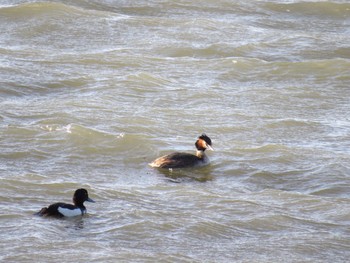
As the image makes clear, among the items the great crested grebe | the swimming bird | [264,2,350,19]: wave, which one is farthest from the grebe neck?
[264,2,350,19]: wave

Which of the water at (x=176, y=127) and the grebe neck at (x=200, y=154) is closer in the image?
the water at (x=176, y=127)

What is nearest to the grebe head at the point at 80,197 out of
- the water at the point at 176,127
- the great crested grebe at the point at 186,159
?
the water at the point at 176,127

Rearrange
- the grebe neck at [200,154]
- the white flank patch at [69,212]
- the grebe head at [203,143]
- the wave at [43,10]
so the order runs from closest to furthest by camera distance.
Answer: the white flank patch at [69,212], the grebe neck at [200,154], the grebe head at [203,143], the wave at [43,10]

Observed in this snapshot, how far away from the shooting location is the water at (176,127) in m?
9.95

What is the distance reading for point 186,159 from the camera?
12.5m

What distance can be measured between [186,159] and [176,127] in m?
1.69

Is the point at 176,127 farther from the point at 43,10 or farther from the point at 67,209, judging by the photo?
the point at 43,10

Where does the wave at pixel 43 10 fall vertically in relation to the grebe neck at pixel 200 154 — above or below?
above

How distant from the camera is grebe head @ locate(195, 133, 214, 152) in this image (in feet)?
41.8

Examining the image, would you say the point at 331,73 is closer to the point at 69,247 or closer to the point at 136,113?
the point at 136,113

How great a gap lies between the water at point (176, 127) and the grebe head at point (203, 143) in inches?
8.9

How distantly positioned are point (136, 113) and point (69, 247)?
5413 mm

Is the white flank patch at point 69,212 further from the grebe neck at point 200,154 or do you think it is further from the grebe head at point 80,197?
the grebe neck at point 200,154

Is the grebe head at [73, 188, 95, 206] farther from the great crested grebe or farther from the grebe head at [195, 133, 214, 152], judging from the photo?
the grebe head at [195, 133, 214, 152]
